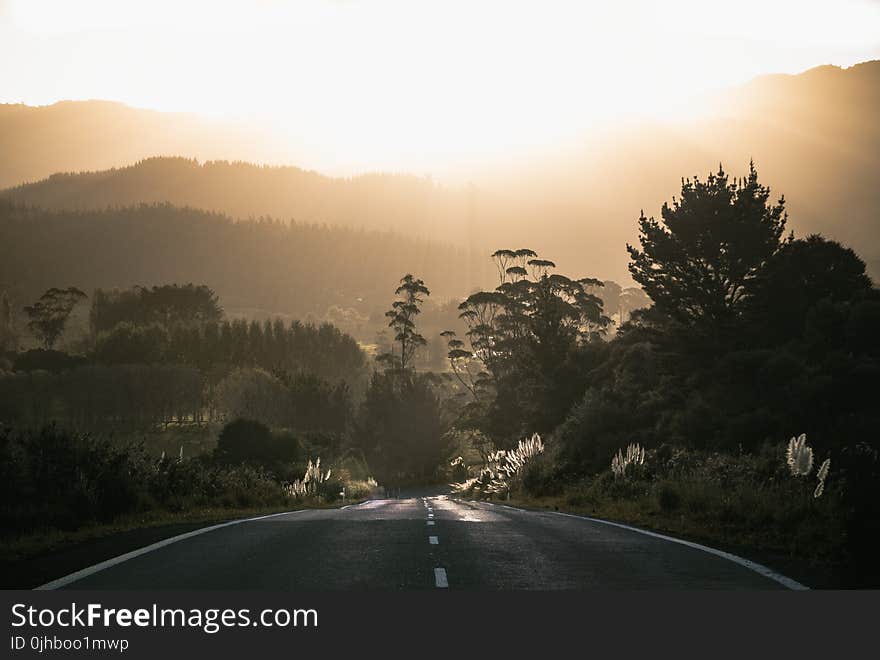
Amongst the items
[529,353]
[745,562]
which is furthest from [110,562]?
[529,353]

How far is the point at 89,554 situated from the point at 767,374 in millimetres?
38517

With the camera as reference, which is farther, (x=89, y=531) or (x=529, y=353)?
(x=529, y=353)

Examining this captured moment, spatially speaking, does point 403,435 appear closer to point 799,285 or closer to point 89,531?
point 799,285

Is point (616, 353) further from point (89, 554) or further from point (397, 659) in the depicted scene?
point (397, 659)

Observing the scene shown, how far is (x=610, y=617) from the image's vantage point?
852cm

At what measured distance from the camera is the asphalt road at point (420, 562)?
405 inches

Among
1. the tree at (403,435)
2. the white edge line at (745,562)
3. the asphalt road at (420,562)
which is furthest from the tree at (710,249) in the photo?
the tree at (403,435)

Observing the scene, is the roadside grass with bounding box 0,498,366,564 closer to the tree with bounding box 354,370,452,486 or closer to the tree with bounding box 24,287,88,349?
the tree with bounding box 354,370,452,486

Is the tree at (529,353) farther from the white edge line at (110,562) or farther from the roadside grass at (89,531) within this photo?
the white edge line at (110,562)

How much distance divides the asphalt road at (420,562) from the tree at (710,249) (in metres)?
34.4

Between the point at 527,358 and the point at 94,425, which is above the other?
the point at 527,358

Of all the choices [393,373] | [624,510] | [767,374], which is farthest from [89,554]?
[393,373]

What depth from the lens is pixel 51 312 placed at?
161m

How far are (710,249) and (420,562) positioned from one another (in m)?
41.5
